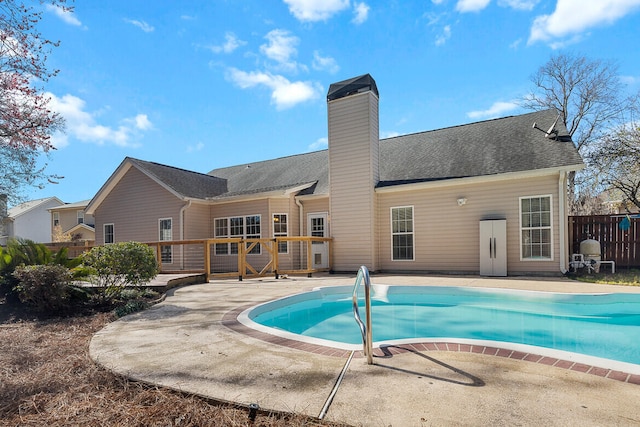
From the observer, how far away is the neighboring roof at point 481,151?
9995 mm

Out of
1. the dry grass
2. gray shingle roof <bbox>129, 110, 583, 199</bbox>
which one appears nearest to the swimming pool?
the dry grass

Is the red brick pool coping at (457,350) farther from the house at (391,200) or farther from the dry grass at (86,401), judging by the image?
the house at (391,200)

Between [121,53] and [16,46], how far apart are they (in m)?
4.69

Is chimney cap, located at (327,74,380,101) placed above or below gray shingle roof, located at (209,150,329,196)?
above

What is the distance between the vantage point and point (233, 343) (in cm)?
365

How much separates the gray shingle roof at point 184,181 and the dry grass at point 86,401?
1091 centimetres

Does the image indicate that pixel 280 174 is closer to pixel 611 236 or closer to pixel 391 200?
pixel 391 200

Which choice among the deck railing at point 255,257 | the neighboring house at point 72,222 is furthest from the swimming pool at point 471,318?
the neighboring house at point 72,222

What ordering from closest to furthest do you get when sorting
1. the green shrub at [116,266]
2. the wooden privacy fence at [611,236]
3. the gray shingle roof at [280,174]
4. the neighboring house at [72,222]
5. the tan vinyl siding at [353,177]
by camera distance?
1. the green shrub at [116,266]
2. the wooden privacy fence at [611,236]
3. the tan vinyl siding at [353,177]
4. the gray shingle roof at [280,174]
5. the neighboring house at [72,222]

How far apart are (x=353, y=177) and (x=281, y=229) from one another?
137 inches

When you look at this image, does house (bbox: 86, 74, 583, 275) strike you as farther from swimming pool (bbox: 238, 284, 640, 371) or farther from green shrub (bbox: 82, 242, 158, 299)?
green shrub (bbox: 82, 242, 158, 299)

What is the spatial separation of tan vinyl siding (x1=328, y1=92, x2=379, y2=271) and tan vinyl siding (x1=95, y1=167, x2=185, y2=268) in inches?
252

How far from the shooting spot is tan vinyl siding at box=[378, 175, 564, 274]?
32.1ft

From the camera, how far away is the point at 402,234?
11.6 meters
